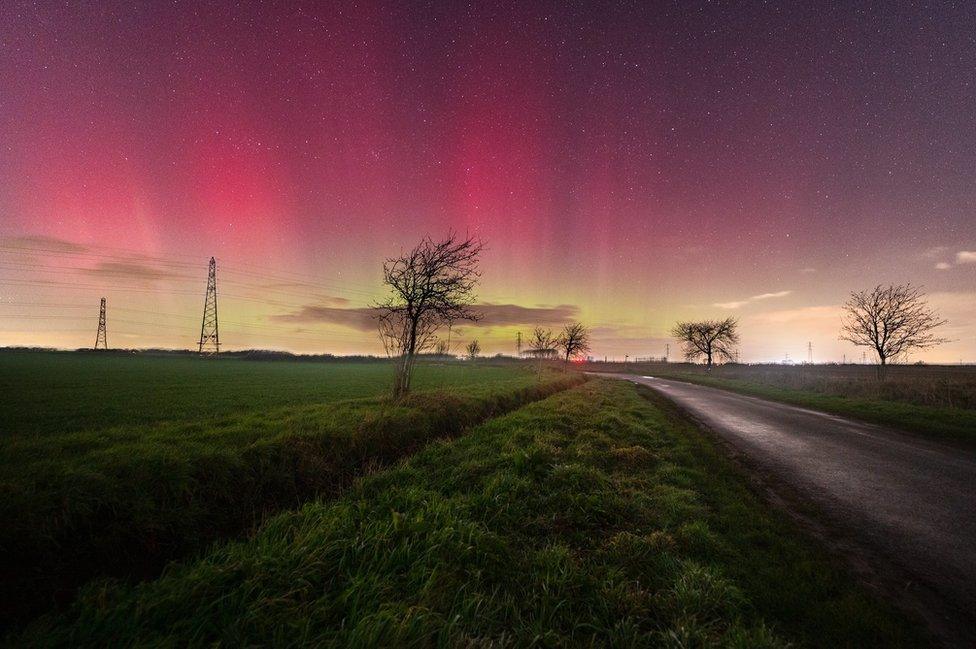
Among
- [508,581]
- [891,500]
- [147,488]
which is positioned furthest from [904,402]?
[147,488]

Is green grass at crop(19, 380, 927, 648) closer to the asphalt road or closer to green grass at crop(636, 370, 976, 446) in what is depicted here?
the asphalt road

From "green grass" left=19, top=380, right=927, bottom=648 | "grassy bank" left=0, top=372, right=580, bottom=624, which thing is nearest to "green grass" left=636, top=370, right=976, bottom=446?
"green grass" left=19, top=380, right=927, bottom=648

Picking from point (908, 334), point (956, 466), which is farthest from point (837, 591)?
point (908, 334)

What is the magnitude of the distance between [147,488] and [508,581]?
5737 mm

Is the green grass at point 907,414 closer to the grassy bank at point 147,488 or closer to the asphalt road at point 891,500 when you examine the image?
the asphalt road at point 891,500

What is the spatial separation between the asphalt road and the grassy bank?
25.9 ft

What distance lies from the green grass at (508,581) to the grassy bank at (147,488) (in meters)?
1.48

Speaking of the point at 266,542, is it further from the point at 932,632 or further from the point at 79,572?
the point at 932,632

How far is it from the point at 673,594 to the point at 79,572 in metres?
6.99

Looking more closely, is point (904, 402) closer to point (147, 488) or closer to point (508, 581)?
point (508, 581)

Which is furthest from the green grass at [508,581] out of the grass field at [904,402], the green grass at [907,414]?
the grass field at [904,402]

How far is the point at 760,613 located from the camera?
3.52 meters

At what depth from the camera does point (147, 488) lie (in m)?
5.68

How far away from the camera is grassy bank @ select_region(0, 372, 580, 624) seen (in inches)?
178
